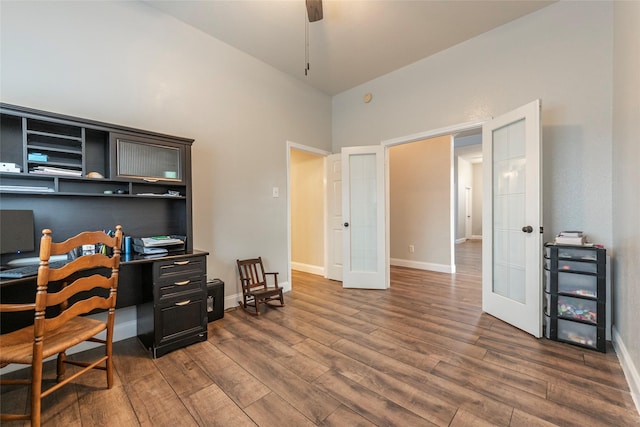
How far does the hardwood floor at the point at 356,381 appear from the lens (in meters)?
1.45

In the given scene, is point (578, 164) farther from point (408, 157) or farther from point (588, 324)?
point (408, 157)

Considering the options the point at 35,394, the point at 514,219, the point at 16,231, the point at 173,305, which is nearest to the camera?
the point at 35,394

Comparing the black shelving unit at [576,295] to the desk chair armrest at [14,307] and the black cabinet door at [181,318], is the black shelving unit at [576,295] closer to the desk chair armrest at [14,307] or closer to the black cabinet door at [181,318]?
the black cabinet door at [181,318]

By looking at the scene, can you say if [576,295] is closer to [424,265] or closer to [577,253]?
[577,253]

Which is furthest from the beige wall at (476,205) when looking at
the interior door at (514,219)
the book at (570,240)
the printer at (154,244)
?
the printer at (154,244)

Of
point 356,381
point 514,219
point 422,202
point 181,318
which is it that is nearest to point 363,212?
point 422,202

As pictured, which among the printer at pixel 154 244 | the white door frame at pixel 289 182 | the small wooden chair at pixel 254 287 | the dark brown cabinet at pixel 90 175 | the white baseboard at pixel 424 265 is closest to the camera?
the dark brown cabinet at pixel 90 175

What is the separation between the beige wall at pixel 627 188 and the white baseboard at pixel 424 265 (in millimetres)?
2537

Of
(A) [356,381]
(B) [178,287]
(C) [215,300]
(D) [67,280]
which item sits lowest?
(A) [356,381]

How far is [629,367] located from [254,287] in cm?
322

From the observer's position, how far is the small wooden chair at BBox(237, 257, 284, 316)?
2.98m

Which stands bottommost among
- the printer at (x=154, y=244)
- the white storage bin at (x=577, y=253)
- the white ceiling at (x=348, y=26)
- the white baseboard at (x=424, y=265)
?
the white baseboard at (x=424, y=265)

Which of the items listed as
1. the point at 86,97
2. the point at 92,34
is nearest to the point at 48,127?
the point at 86,97

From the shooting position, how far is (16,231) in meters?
1.80
